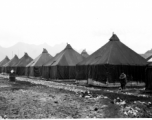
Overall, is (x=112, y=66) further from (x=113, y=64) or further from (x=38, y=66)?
(x=38, y=66)

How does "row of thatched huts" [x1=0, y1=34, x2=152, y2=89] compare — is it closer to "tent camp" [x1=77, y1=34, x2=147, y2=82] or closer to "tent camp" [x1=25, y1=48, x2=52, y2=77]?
"tent camp" [x1=77, y1=34, x2=147, y2=82]

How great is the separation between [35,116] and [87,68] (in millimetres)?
19450

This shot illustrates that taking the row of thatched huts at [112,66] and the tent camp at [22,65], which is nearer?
the row of thatched huts at [112,66]

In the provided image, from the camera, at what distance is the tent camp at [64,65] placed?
38.9 meters

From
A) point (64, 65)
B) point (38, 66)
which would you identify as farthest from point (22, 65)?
point (64, 65)

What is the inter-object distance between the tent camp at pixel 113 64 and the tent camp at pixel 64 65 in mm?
8269

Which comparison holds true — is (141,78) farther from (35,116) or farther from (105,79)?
(35,116)

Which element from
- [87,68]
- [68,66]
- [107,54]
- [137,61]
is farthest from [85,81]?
[68,66]

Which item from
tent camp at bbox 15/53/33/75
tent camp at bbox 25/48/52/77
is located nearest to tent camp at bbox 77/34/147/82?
tent camp at bbox 25/48/52/77

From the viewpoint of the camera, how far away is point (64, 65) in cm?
3894

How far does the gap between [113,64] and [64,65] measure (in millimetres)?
14212

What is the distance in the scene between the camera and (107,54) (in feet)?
92.0

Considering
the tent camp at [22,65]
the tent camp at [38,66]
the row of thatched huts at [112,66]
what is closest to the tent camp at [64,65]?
the row of thatched huts at [112,66]

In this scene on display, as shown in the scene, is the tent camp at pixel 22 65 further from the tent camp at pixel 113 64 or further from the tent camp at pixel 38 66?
the tent camp at pixel 113 64
